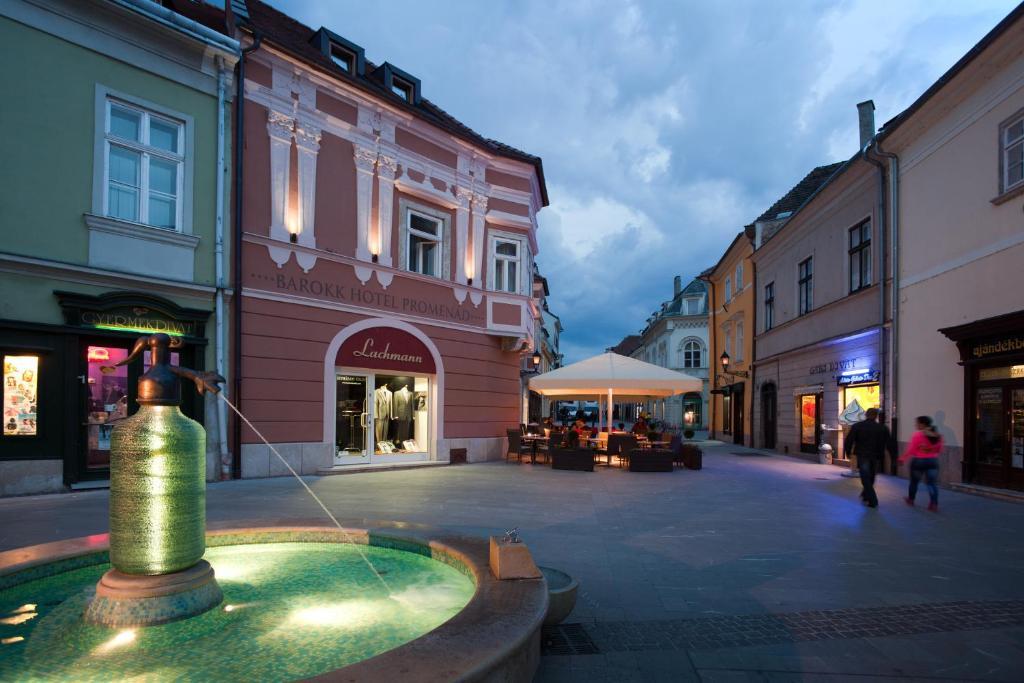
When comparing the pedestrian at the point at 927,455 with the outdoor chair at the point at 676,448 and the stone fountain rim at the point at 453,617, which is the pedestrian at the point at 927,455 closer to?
the outdoor chair at the point at 676,448

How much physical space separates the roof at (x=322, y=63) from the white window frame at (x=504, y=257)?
2227mm

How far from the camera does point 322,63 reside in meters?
13.6

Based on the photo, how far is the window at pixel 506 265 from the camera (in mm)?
18094

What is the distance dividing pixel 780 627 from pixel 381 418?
1215 cm

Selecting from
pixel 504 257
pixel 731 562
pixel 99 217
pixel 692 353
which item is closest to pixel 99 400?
pixel 99 217

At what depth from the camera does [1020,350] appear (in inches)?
417

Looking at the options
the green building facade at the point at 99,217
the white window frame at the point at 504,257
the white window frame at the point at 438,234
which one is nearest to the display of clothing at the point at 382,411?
the white window frame at the point at 438,234

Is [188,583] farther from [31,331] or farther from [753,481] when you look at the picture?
[753,481]

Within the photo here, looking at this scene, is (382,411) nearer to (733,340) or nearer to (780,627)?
(780,627)

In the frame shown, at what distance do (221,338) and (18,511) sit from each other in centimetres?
434

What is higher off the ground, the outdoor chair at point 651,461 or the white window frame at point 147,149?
the white window frame at point 147,149

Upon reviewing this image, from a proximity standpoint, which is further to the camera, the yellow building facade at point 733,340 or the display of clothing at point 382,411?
the yellow building facade at point 733,340

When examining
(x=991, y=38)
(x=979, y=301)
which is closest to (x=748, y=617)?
(x=979, y=301)

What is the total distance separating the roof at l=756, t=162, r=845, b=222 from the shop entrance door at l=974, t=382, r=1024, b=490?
578 inches
